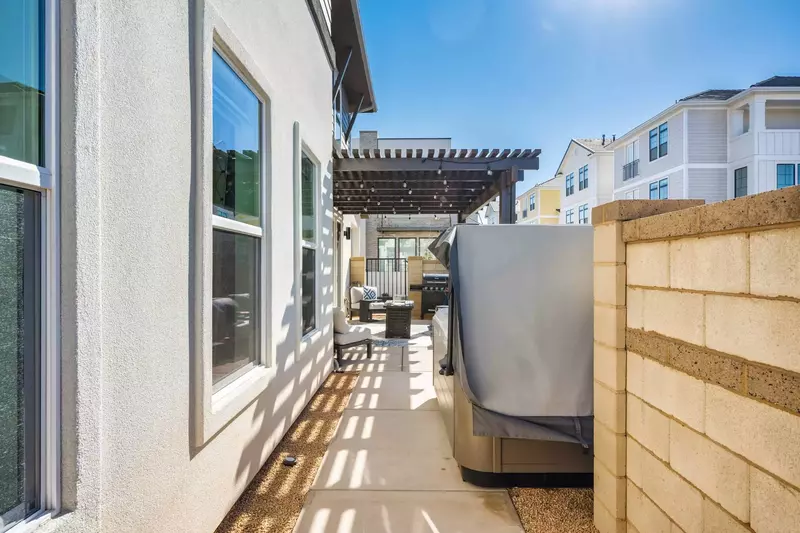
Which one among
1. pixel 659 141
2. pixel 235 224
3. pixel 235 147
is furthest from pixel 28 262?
pixel 659 141

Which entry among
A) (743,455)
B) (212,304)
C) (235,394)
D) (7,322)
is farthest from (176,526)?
(743,455)

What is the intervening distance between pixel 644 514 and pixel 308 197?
3.83m

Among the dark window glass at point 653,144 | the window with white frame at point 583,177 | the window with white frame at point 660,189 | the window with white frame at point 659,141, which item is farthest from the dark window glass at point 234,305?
the window with white frame at point 583,177

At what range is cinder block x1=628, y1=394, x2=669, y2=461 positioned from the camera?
1.65 metres

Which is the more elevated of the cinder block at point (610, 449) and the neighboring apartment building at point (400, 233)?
the neighboring apartment building at point (400, 233)

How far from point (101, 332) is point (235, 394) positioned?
1.10 metres

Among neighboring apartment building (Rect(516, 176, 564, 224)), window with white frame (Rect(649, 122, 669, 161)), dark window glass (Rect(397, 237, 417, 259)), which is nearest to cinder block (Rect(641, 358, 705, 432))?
dark window glass (Rect(397, 237, 417, 259))

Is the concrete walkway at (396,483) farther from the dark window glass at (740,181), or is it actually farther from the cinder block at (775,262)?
the dark window glass at (740,181)

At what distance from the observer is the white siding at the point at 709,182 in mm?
17016

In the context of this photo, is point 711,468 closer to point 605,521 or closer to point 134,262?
point 605,521

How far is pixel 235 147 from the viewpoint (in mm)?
2475

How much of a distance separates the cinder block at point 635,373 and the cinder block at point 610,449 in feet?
0.87

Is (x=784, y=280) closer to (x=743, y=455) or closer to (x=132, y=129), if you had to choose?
(x=743, y=455)

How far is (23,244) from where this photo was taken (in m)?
1.08
